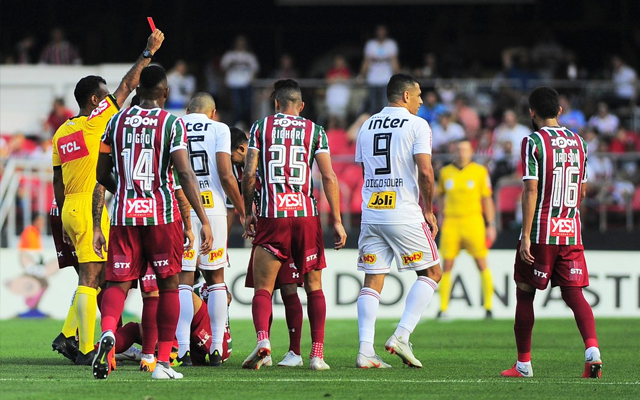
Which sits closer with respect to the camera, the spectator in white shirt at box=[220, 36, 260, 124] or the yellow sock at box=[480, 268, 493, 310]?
the yellow sock at box=[480, 268, 493, 310]

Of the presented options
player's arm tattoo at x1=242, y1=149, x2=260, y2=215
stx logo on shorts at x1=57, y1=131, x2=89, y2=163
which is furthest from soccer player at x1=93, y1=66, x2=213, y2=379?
stx logo on shorts at x1=57, y1=131, x2=89, y2=163

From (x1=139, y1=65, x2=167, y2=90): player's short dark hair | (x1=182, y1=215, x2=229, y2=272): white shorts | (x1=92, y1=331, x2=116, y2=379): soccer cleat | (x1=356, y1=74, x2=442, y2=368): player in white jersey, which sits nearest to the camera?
(x1=92, y1=331, x2=116, y2=379): soccer cleat

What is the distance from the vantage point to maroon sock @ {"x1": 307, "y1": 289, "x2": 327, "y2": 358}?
9.12 meters

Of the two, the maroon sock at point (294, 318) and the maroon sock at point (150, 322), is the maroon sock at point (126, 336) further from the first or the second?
the maroon sock at point (294, 318)

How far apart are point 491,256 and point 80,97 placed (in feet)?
28.5

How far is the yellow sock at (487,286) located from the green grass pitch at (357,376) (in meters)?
2.52

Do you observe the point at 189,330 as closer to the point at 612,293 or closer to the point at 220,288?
the point at 220,288

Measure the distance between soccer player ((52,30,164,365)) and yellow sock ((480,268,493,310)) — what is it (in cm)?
719

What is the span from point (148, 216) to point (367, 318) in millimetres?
2342

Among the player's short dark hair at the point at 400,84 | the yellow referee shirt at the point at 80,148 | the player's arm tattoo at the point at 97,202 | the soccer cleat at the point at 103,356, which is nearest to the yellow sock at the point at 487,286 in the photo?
the player's short dark hair at the point at 400,84

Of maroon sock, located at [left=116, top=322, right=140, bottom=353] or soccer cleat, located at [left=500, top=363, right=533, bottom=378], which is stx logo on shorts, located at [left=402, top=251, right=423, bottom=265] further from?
maroon sock, located at [left=116, top=322, right=140, bottom=353]

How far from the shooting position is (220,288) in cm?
984

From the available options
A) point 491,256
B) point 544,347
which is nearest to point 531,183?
point 544,347

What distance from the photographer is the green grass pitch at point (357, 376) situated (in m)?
7.59
